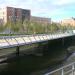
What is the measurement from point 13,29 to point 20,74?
3134 inches

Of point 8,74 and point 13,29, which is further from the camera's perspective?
point 13,29

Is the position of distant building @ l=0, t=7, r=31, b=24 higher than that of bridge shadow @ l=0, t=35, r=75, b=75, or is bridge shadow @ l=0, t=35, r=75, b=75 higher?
distant building @ l=0, t=7, r=31, b=24

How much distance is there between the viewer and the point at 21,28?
4390 inches

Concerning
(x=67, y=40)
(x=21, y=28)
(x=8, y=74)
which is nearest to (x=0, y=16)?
(x=21, y=28)

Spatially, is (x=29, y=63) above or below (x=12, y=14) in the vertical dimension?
below

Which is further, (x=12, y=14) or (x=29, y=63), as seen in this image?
(x=12, y=14)

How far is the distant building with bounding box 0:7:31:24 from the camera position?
6196 inches

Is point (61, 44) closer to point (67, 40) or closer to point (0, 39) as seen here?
point (67, 40)

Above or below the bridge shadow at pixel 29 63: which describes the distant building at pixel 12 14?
above

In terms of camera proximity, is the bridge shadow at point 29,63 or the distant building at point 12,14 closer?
the bridge shadow at point 29,63

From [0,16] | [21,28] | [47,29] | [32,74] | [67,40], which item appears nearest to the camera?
[32,74]

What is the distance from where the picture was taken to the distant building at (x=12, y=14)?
516 feet

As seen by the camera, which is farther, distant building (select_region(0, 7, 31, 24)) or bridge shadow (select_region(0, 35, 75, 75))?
distant building (select_region(0, 7, 31, 24))

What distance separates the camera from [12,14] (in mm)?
168000
